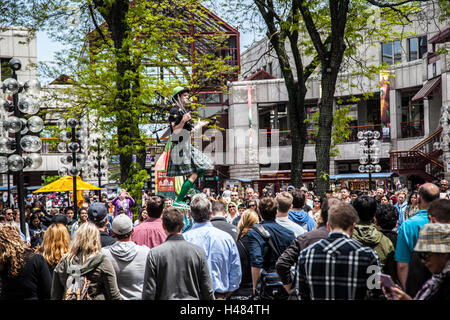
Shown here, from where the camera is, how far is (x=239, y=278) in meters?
5.68

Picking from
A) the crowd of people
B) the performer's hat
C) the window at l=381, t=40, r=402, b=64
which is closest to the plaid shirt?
the crowd of people

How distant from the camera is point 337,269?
12.3ft

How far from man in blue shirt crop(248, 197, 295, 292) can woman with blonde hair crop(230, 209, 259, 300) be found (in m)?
0.28

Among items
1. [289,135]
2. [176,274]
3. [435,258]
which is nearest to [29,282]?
[176,274]

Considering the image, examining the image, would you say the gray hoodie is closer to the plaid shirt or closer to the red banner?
the plaid shirt

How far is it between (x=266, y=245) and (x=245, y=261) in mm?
610

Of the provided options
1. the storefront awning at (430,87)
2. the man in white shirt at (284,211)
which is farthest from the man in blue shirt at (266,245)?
the storefront awning at (430,87)

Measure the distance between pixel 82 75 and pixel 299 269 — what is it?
20.7 metres

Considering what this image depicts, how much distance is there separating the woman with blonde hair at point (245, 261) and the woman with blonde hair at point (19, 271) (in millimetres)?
2082

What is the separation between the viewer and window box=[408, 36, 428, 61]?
1563 inches

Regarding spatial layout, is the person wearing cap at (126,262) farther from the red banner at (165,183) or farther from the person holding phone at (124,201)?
the person holding phone at (124,201)

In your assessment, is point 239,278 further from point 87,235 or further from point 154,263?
point 87,235

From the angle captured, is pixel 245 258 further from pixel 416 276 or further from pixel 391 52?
pixel 391 52

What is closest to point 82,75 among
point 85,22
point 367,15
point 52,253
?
point 85,22
